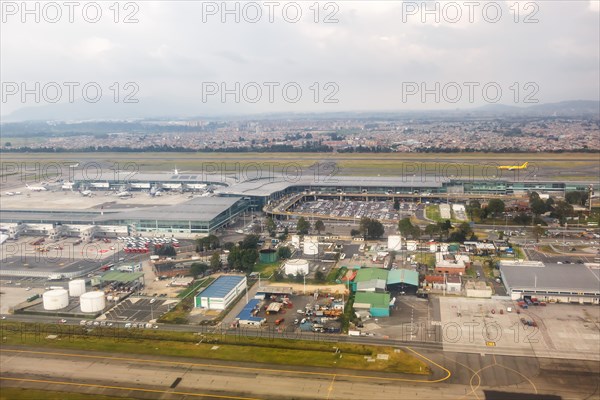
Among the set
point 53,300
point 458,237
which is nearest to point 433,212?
point 458,237

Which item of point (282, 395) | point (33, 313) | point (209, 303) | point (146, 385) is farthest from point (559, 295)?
point (33, 313)

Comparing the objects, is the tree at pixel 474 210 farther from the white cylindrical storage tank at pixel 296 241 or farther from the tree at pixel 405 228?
the white cylindrical storage tank at pixel 296 241

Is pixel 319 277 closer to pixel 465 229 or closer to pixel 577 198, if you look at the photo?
pixel 465 229

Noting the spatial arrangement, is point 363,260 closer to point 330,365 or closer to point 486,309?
point 486,309

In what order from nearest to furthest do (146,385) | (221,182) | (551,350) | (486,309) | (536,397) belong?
(536,397) < (146,385) < (551,350) < (486,309) < (221,182)

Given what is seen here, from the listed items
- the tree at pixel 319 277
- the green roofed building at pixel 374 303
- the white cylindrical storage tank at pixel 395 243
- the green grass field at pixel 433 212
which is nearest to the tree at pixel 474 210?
the green grass field at pixel 433 212
